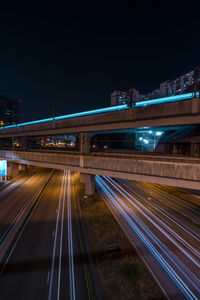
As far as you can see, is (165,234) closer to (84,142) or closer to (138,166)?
(138,166)

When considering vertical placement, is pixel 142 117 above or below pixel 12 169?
above

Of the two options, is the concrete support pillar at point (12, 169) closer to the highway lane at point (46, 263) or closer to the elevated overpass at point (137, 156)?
the elevated overpass at point (137, 156)

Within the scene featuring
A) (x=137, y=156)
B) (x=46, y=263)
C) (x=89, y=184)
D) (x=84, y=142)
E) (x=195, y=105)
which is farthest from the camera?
(x=89, y=184)

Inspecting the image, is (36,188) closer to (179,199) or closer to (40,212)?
(40,212)

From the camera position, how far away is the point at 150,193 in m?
24.1

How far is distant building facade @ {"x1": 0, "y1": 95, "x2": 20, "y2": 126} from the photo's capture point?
121 meters

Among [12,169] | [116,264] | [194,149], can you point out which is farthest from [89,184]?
[12,169]

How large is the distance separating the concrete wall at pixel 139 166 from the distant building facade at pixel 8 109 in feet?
407

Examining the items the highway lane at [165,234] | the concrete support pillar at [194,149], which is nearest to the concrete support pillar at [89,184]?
the highway lane at [165,234]

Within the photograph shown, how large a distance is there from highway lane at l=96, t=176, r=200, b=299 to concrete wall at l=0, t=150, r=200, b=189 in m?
4.66

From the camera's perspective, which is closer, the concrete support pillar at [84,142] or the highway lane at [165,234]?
the highway lane at [165,234]

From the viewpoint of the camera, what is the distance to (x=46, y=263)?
10.6 meters

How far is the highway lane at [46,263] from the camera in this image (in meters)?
8.62

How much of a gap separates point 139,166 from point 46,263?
38.8 feet
